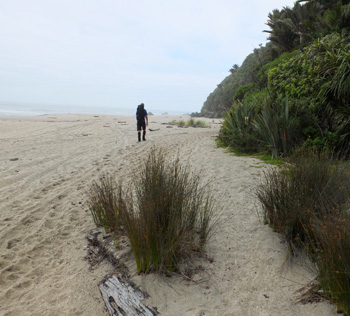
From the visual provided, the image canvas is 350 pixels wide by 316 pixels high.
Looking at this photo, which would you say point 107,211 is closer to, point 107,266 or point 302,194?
point 107,266

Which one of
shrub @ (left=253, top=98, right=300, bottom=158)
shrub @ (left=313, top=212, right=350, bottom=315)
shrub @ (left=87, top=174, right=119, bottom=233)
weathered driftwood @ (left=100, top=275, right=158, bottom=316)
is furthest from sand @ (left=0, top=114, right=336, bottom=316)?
shrub @ (left=253, top=98, right=300, bottom=158)

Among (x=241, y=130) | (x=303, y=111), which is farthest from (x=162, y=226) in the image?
(x=241, y=130)

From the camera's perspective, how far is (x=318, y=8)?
20047 mm

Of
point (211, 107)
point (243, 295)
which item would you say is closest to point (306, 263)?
point (243, 295)

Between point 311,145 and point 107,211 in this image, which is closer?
point 107,211

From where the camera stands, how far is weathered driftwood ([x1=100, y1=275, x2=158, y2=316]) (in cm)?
258

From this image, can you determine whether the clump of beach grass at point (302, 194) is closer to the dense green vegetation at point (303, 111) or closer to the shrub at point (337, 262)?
the shrub at point (337, 262)

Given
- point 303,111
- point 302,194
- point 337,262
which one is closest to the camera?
point 337,262

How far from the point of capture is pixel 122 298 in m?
2.71

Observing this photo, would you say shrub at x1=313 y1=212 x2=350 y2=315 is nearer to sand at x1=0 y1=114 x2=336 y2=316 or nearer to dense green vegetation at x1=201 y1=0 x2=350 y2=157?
sand at x1=0 y1=114 x2=336 y2=316

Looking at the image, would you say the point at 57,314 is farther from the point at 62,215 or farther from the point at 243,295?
the point at 62,215

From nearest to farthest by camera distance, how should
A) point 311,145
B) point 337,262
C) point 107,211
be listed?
1. point 337,262
2. point 107,211
3. point 311,145

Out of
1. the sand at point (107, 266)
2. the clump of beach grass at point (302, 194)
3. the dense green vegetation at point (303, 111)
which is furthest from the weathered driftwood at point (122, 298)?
the dense green vegetation at point (303, 111)

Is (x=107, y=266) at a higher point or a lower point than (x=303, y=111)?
lower
